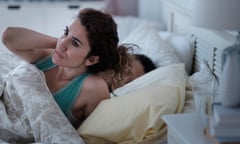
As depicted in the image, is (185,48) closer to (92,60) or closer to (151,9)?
(92,60)

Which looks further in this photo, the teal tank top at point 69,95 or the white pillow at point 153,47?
the white pillow at point 153,47

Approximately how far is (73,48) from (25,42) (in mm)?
223

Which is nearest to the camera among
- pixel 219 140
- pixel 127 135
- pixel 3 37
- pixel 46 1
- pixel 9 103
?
pixel 219 140

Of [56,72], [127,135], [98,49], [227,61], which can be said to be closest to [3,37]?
[56,72]

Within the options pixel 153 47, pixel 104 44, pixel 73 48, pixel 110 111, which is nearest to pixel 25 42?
pixel 73 48

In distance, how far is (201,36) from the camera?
246 centimetres

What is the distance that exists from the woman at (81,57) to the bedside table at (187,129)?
51cm

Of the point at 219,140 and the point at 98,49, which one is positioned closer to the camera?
the point at 219,140

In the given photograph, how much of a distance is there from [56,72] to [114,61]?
0.90 feet

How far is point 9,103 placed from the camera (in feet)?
6.11

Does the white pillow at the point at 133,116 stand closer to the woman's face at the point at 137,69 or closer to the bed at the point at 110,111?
the bed at the point at 110,111

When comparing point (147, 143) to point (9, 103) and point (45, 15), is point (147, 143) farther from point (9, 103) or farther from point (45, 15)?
point (45, 15)

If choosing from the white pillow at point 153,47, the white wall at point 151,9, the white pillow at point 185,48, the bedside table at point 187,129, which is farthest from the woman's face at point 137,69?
the white wall at point 151,9

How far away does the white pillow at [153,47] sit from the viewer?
2.44 meters
